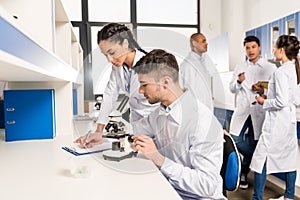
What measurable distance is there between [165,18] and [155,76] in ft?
12.2

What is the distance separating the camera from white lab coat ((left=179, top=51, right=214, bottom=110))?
1.00m

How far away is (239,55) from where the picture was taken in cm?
353

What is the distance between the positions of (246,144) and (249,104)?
40 centimetres

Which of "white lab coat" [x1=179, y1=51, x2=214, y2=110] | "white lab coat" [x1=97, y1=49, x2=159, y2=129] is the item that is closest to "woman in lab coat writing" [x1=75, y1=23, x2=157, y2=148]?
"white lab coat" [x1=97, y1=49, x2=159, y2=129]

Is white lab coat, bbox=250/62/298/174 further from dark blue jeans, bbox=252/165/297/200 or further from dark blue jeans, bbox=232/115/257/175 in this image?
dark blue jeans, bbox=232/115/257/175

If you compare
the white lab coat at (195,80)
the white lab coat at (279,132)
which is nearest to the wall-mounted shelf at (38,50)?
the white lab coat at (195,80)

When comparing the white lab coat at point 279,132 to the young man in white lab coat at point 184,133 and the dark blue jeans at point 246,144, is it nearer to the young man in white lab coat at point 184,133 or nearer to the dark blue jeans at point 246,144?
the dark blue jeans at point 246,144

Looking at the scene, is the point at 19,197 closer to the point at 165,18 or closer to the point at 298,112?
the point at 298,112

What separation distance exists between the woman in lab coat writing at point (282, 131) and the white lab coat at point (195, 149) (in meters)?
1.26

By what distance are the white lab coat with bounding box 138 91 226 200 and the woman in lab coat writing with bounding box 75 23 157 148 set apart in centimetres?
20

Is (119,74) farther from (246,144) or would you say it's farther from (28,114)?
(246,144)

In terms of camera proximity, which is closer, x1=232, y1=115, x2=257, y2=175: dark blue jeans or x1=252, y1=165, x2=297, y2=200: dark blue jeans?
x1=252, y1=165, x2=297, y2=200: dark blue jeans

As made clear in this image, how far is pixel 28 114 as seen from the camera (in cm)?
161

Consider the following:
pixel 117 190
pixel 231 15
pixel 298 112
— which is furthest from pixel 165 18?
pixel 117 190
